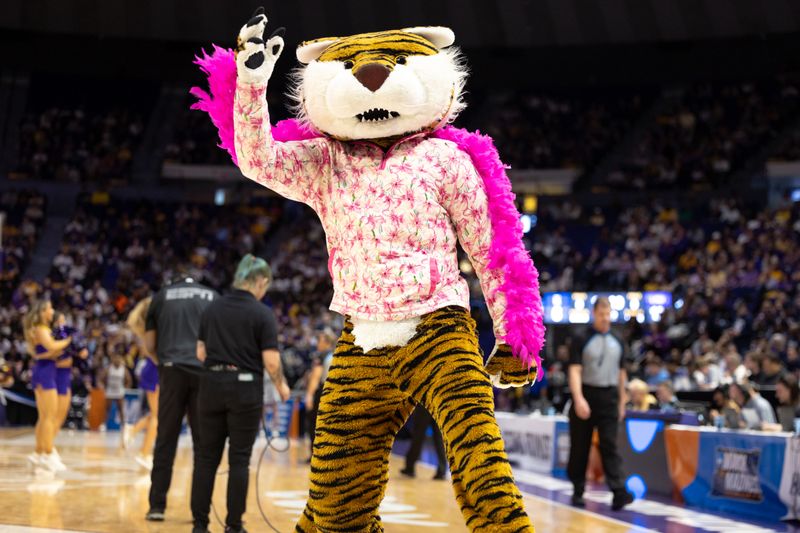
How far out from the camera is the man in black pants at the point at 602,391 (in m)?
8.29

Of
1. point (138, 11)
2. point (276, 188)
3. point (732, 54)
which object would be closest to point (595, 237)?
point (732, 54)

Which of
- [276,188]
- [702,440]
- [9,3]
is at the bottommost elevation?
[702,440]

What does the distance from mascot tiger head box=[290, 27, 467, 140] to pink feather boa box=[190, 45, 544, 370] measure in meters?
0.23

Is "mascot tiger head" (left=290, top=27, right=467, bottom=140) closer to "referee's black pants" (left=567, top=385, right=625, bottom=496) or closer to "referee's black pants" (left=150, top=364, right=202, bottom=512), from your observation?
"referee's black pants" (left=150, top=364, right=202, bottom=512)

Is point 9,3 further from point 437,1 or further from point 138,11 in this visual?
point 437,1

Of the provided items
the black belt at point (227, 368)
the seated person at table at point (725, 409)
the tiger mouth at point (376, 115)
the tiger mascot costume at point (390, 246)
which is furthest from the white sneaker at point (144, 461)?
the tiger mouth at point (376, 115)

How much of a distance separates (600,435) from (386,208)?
17.5ft

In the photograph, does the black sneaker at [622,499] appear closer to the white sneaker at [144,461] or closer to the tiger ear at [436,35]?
the white sneaker at [144,461]

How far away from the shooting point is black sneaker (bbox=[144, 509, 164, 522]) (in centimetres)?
672

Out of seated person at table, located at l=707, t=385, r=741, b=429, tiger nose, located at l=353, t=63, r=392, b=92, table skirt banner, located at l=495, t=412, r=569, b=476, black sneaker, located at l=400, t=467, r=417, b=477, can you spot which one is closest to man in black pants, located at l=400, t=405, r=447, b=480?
black sneaker, located at l=400, t=467, r=417, b=477

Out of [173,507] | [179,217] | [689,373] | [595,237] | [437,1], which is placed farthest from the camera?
[179,217]

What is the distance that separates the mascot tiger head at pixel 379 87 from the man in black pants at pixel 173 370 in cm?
345

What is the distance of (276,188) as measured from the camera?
3.65m

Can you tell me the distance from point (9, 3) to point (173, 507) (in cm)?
1739
